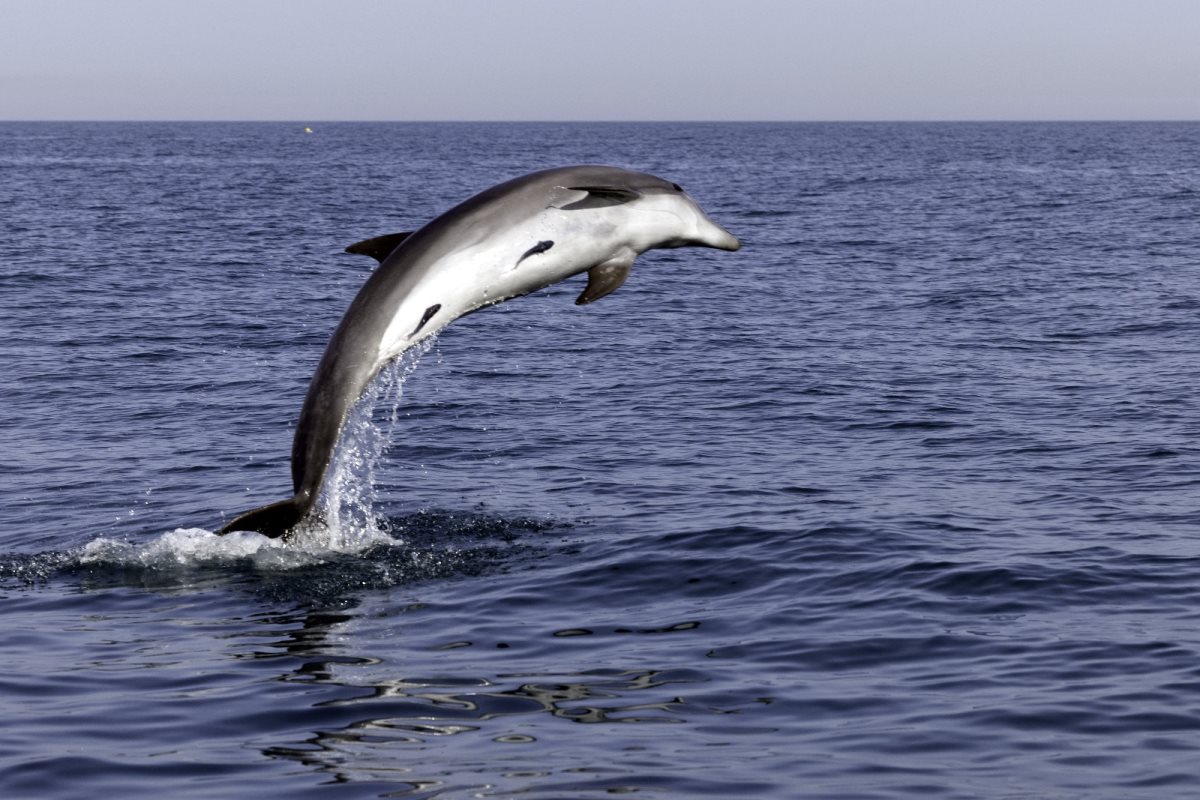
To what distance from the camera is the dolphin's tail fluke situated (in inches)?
525

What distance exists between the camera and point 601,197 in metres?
12.4

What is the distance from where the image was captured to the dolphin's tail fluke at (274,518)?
525 inches

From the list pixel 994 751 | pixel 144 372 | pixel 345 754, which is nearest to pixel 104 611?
pixel 345 754

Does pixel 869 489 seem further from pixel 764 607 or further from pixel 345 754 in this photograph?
pixel 345 754

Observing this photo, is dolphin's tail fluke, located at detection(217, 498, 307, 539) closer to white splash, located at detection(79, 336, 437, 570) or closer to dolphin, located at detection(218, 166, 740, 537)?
dolphin, located at detection(218, 166, 740, 537)

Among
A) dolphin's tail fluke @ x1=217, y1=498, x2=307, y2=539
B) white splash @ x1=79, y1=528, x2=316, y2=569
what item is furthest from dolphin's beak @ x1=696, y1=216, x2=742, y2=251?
white splash @ x1=79, y1=528, x2=316, y2=569

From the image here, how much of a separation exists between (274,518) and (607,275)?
3.46 m

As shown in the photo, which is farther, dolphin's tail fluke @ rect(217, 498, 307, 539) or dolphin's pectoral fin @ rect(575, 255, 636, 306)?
dolphin's tail fluke @ rect(217, 498, 307, 539)

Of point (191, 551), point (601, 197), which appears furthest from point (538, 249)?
point (191, 551)

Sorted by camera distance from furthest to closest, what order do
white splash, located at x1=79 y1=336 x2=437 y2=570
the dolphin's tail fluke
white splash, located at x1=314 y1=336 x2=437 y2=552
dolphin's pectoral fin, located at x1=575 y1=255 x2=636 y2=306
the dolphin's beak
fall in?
white splash, located at x1=314 y1=336 x2=437 y2=552
white splash, located at x1=79 y1=336 x2=437 y2=570
the dolphin's tail fluke
the dolphin's beak
dolphin's pectoral fin, located at x1=575 y1=255 x2=636 y2=306

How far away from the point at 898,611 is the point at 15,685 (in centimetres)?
837

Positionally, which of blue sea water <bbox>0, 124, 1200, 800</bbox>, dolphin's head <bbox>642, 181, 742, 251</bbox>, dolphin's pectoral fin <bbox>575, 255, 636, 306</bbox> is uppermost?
dolphin's head <bbox>642, 181, 742, 251</bbox>

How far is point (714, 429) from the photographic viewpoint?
87.6ft

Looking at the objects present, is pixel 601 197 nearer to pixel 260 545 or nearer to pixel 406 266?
pixel 406 266
